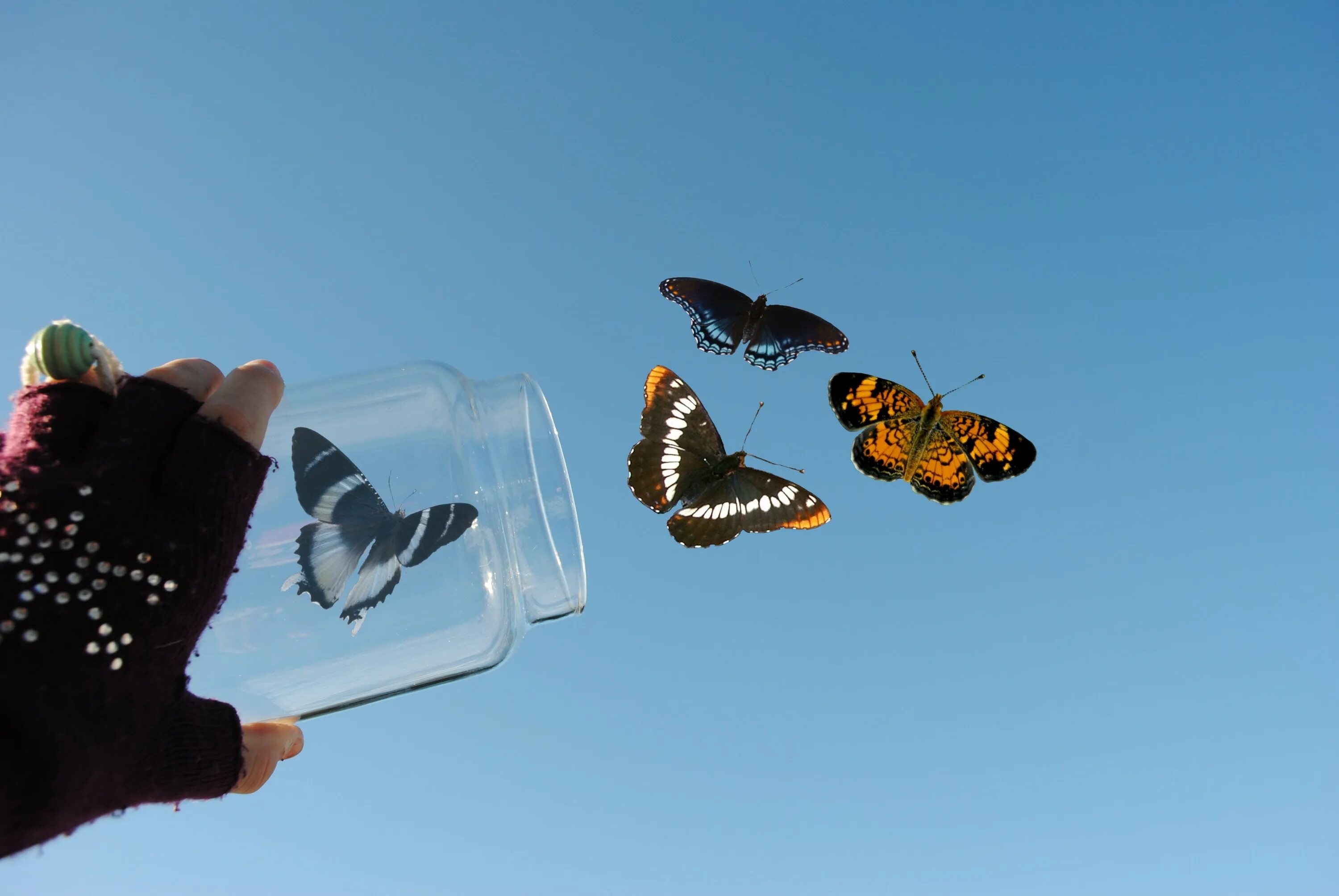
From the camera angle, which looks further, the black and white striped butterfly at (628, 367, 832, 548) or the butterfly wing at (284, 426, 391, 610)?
the black and white striped butterfly at (628, 367, 832, 548)

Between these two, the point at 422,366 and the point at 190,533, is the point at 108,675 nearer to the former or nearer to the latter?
the point at 190,533

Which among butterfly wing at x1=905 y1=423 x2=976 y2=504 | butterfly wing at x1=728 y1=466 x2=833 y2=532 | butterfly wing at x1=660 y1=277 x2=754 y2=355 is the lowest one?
butterfly wing at x1=728 y1=466 x2=833 y2=532

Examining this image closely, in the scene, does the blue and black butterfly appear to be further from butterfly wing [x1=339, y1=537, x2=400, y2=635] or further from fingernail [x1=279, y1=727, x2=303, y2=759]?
fingernail [x1=279, y1=727, x2=303, y2=759]

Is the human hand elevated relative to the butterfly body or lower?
lower

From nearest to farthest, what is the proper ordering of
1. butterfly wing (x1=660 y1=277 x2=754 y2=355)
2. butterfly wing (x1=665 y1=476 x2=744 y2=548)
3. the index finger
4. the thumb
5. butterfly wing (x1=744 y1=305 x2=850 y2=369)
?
the index finger → the thumb → butterfly wing (x1=665 y1=476 x2=744 y2=548) → butterfly wing (x1=660 y1=277 x2=754 y2=355) → butterfly wing (x1=744 y1=305 x2=850 y2=369)

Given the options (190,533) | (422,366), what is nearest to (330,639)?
(422,366)

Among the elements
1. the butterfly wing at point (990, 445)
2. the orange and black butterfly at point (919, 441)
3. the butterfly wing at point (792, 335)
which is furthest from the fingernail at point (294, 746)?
the butterfly wing at point (792, 335)

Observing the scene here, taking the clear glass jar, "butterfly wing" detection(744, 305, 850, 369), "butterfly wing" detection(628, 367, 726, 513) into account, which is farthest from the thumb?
"butterfly wing" detection(744, 305, 850, 369)
